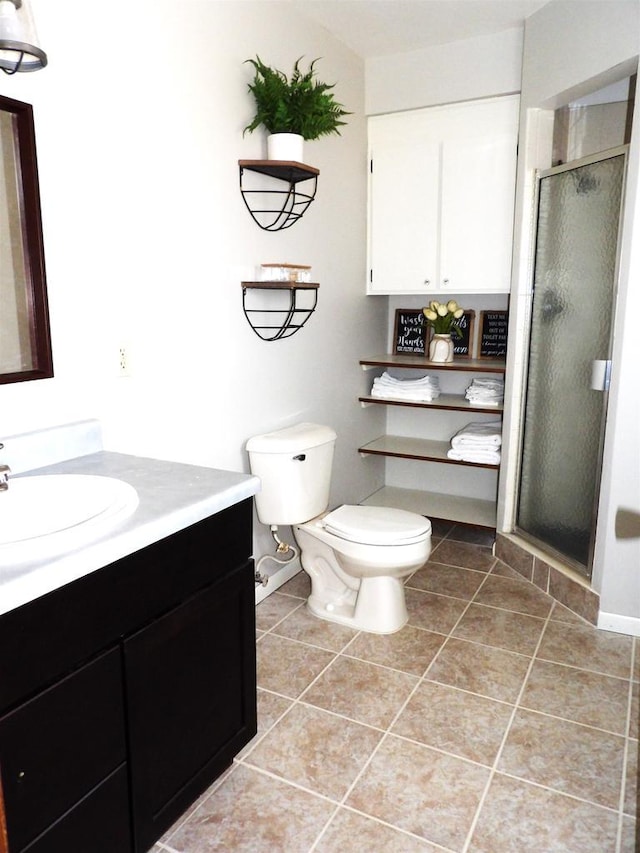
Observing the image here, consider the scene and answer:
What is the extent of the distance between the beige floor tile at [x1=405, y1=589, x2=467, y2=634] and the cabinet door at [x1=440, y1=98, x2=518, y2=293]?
1489mm

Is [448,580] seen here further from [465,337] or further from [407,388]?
[465,337]

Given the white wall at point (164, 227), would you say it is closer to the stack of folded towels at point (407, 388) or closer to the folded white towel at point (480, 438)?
the stack of folded towels at point (407, 388)

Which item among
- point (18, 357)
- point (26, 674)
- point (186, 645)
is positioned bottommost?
point (186, 645)

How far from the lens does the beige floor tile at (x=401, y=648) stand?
227 centimetres

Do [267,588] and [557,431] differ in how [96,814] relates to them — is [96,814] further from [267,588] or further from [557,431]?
[557,431]

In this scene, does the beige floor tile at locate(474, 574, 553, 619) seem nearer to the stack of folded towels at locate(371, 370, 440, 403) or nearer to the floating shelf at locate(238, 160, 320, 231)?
the stack of folded towels at locate(371, 370, 440, 403)

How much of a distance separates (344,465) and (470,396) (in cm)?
75

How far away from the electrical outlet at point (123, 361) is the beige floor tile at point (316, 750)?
117 cm

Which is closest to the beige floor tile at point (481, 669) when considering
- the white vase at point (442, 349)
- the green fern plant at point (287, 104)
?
the white vase at point (442, 349)

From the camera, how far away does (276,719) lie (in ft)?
6.44

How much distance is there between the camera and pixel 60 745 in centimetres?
114

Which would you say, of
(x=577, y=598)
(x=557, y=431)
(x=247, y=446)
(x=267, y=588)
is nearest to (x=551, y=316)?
(x=557, y=431)

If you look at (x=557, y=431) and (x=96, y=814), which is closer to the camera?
(x=96, y=814)

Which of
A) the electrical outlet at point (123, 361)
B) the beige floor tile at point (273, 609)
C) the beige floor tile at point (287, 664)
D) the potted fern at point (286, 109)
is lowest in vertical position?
the beige floor tile at point (287, 664)
